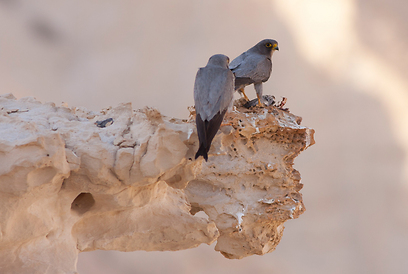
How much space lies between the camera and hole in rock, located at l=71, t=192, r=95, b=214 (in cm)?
218

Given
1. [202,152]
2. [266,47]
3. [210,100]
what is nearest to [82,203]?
[202,152]

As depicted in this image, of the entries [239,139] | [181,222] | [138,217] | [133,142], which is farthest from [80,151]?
[239,139]

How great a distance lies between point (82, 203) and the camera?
221 centimetres

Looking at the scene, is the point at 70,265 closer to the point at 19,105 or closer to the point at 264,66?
the point at 19,105

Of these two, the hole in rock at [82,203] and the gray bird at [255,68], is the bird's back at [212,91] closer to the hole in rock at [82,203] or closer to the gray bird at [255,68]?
the gray bird at [255,68]

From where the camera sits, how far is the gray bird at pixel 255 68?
250 cm

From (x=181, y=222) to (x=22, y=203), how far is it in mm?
1134

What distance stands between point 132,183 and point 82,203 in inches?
18.7

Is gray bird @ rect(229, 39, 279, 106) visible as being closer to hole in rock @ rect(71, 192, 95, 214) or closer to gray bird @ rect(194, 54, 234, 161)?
gray bird @ rect(194, 54, 234, 161)

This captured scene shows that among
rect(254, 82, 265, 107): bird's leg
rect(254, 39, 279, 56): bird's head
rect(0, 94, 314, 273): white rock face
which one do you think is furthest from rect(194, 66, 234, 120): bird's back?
rect(254, 39, 279, 56): bird's head

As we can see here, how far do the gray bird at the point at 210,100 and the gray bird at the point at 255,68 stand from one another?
0.41 m

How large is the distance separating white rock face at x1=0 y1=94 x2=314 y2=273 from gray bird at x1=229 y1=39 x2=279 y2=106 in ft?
0.70

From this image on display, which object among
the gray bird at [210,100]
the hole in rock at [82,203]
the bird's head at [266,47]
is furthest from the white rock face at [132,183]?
the bird's head at [266,47]

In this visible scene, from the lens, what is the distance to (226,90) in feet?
6.35
